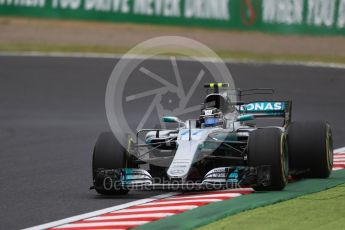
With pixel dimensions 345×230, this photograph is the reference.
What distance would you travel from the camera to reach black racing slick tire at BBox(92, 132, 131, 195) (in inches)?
466

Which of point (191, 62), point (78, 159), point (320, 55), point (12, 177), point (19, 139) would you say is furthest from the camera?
point (320, 55)

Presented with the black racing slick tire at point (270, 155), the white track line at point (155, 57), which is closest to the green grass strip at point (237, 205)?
the black racing slick tire at point (270, 155)

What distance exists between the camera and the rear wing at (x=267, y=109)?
13.1 meters

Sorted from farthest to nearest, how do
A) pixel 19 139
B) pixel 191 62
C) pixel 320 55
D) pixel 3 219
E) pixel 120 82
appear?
pixel 320 55 → pixel 191 62 → pixel 120 82 → pixel 19 139 → pixel 3 219

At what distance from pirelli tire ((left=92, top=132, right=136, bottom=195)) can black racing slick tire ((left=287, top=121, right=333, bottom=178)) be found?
195 centimetres

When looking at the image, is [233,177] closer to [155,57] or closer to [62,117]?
[62,117]

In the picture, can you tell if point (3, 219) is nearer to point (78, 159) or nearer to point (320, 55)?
point (78, 159)

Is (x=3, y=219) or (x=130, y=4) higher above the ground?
(x=130, y=4)

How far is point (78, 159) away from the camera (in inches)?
602

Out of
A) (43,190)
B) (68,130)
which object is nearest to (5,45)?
(68,130)

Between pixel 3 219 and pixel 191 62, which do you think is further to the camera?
pixel 191 62

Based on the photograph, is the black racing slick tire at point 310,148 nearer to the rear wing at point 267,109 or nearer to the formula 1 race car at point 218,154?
the formula 1 race car at point 218,154

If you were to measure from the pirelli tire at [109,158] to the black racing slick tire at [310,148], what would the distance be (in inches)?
76.7

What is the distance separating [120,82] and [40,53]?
13.8 ft
